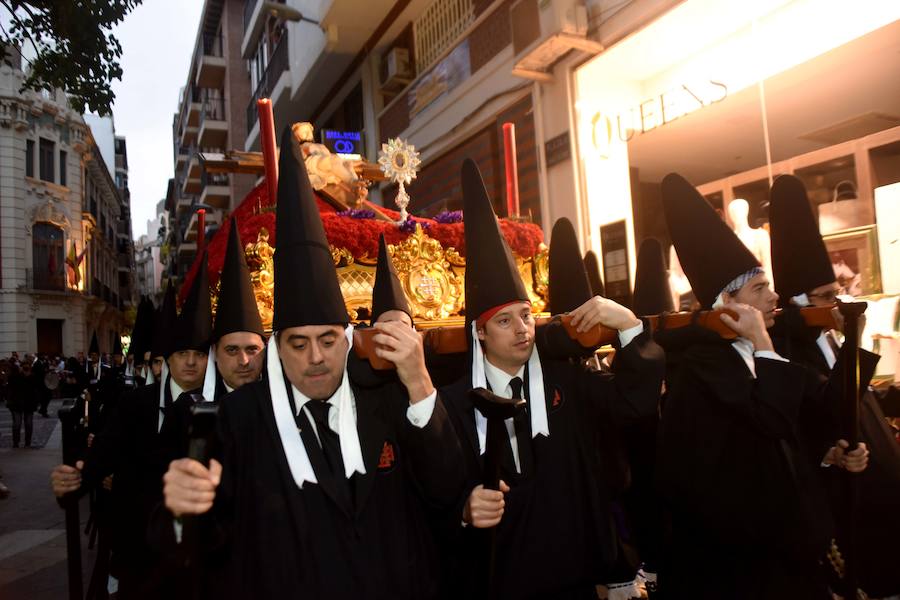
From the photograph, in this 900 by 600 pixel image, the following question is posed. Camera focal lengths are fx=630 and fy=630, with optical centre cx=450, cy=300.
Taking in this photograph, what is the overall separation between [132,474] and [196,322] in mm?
858

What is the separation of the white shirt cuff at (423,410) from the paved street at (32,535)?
4.00 meters

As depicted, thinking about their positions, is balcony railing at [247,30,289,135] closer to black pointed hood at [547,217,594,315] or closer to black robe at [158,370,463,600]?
black pointed hood at [547,217,594,315]

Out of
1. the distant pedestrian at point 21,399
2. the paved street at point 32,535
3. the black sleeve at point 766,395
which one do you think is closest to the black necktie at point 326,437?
the black sleeve at point 766,395

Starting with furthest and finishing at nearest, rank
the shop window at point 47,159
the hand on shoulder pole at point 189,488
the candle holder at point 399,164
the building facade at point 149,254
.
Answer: the building facade at point 149,254, the shop window at point 47,159, the candle holder at point 399,164, the hand on shoulder pole at point 189,488

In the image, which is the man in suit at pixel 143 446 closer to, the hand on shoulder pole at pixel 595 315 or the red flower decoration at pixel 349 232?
the red flower decoration at pixel 349 232

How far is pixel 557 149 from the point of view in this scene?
738 centimetres

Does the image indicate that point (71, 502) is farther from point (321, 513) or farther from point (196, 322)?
point (321, 513)

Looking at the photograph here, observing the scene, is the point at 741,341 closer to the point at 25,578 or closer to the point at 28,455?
the point at 25,578

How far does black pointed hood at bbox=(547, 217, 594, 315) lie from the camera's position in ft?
12.0

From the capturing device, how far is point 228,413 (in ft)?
6.43

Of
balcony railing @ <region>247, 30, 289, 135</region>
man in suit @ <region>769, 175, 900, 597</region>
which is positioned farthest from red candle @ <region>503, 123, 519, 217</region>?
balcony railing @ <region>247, 30, 289, 135</region>

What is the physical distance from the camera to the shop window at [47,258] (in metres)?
28.5

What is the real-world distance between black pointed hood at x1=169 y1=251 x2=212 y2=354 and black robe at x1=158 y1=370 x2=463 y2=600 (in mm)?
1487

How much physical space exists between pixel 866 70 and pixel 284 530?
20.4ft
